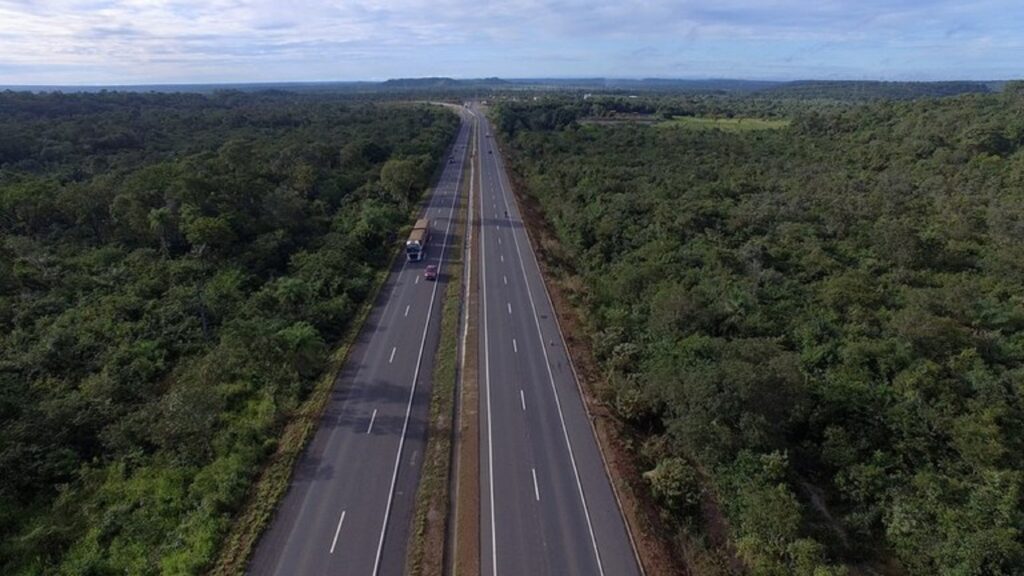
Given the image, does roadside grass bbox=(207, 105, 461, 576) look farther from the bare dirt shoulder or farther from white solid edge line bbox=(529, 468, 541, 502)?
the bare dirt shoulder

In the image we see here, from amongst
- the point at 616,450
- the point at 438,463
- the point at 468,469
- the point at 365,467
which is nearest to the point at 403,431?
the point at 365,467

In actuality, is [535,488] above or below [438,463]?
below

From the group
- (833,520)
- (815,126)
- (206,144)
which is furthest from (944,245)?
(206,144)

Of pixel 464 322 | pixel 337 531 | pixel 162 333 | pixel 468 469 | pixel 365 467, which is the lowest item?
pixel 337 531

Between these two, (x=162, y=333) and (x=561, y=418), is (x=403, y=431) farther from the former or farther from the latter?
(x=162, y=333)

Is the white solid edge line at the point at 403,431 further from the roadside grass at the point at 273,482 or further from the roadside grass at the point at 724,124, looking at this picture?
the roadside grass at the point at 724,124

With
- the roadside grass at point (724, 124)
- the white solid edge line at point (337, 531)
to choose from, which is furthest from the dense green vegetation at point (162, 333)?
the roadside grass at point (724, 124)
